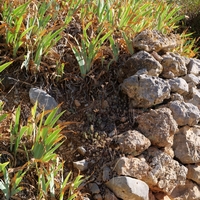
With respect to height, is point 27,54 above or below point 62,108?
above

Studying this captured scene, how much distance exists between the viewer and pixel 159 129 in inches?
125

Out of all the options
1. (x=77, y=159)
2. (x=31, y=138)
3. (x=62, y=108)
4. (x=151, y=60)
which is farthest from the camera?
(x=151, y=60)

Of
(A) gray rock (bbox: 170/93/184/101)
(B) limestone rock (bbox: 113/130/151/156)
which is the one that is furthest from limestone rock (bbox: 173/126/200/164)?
(B) limestone rock (bbox: 113/130/151/156)

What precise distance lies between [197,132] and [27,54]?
4.63ft

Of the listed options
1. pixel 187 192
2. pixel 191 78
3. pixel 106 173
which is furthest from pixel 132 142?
pixel 191 78

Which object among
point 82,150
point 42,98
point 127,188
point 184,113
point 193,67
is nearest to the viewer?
point 127,188

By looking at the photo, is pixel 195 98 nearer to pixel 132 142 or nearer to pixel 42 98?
pixel 132 142

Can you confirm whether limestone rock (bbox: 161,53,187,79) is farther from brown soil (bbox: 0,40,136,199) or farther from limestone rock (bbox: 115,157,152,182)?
limestone rock (bbox: 115,157,152,182)

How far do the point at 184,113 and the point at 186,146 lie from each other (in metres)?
0.25

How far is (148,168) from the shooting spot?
3.04 metres

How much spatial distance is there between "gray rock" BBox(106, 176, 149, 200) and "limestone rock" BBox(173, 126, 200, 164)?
0.54 meters

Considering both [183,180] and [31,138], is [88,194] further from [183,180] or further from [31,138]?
[183,180]

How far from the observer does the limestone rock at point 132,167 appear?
2.94 meters

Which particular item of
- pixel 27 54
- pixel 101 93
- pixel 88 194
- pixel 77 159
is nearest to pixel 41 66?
pixel 27 54
